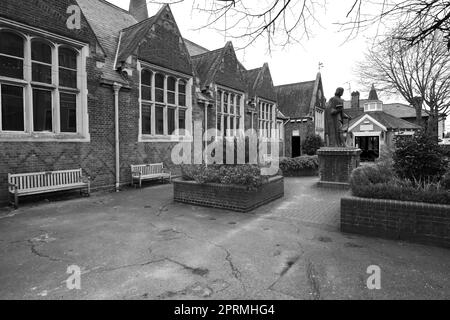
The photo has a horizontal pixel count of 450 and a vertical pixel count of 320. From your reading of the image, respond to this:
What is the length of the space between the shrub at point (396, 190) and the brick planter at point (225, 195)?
2.59 m

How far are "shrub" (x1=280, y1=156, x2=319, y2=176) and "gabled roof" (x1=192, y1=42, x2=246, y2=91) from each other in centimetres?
591

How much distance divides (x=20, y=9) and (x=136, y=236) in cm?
783

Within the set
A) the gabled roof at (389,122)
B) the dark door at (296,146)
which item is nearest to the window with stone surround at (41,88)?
the dark door at (296,146)

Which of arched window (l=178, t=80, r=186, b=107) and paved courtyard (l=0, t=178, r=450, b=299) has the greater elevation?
arched window (l=178, t=80, r=186, b=107)

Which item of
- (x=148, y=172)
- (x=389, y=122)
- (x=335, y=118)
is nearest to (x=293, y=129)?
(x=389, y=122)

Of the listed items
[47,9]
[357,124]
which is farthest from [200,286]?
[357,124]

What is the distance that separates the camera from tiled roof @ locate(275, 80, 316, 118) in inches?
1145

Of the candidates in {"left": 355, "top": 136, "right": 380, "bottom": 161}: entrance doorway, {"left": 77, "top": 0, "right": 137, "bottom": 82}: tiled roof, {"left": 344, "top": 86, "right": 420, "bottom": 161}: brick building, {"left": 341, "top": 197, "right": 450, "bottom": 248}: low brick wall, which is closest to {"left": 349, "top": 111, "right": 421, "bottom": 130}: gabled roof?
{"left": 344, "top": 86, "right": 420, "bottom": 161}: brick building

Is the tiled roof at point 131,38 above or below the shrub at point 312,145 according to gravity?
above

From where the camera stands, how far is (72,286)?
3.43 m

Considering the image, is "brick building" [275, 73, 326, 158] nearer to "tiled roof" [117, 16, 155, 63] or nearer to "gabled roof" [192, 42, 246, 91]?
"gabled roof" [192, 42, 246, 91]

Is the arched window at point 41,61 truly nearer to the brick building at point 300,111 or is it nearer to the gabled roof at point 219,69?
the gabled roof at point 219,69

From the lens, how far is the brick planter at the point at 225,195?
734 cm
